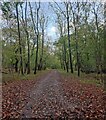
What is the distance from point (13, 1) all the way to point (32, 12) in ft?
23.6

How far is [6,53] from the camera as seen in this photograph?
34969 mm

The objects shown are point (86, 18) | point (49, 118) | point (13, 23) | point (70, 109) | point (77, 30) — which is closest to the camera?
point (49, 118)

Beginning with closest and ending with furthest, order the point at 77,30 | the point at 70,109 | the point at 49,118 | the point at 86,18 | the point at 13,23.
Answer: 1. the point at 49,118
2. the point at 70,109
3. the point at 86,18
4. the point at 77,30
5. the point at 13,23

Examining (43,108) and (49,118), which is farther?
(43,108)

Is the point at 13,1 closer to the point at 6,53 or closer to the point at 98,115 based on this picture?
the point at 6,53

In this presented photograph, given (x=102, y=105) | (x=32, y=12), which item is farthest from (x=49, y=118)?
(x=32, y=12)

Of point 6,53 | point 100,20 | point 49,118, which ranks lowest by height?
point 49,118

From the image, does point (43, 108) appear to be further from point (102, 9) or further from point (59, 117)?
point (102, 9)

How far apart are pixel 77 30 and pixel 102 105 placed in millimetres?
25555

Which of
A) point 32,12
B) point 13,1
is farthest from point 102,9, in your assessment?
point 32,12

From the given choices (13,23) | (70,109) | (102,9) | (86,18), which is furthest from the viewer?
(13,23)

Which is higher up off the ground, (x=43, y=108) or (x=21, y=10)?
(x=21, y=10)

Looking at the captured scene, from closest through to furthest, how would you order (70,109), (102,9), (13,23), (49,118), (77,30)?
(49,118) → (70,109) → (102,9) → (77,30) → (13,23)

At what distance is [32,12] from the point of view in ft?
134
